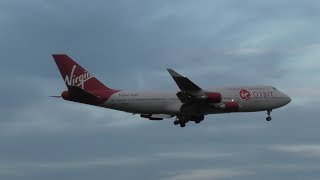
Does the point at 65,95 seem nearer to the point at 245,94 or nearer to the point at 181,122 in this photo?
the point at 181,122

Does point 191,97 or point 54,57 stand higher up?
point 54,57

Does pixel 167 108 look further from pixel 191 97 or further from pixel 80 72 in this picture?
pixel 80 72

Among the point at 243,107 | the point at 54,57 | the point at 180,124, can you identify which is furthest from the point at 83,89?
the point at 243,107

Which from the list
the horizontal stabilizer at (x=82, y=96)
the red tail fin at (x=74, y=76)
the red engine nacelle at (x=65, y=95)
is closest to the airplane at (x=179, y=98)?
the red tail fin at (x=74, y=76)

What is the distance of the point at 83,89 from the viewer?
122 metres

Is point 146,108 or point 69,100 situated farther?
point 146,108

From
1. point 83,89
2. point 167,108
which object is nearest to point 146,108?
point 167,108

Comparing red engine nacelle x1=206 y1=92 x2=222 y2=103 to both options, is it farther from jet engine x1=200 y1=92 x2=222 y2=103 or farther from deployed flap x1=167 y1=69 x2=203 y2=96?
deployed flap x1=167 y1=69 x2=203 y2=96

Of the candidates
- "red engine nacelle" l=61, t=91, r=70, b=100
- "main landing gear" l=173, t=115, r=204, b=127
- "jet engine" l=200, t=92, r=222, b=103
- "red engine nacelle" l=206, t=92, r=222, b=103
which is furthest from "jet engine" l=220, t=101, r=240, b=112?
"red engine nacelle" l=61, t=91, r=70, b=100

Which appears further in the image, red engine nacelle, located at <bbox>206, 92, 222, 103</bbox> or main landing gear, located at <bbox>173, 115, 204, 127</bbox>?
main landing gear, located at <bbox>173, 115, 204, 127</bbox>

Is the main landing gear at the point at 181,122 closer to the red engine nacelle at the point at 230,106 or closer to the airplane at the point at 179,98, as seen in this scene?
the airplane at the point at 179,98

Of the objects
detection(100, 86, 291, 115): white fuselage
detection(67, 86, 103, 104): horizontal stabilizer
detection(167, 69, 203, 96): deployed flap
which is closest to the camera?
detection(67, 86, 103, 104): horizontal stabilizer

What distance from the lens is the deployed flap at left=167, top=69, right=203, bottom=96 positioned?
403 feet

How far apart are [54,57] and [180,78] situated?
23.5 m
